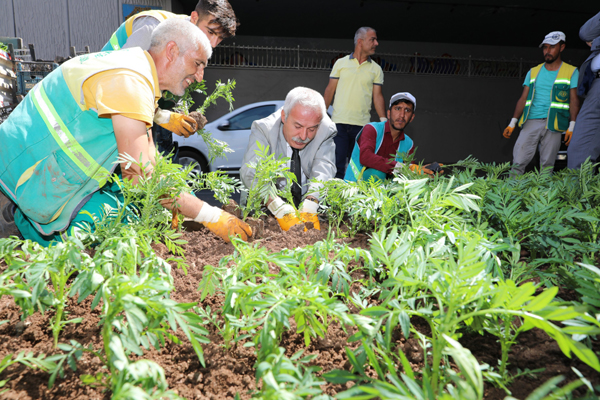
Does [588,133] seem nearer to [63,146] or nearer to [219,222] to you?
[219,222]

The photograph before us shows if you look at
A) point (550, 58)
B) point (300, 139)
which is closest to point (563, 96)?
point (550, 58)

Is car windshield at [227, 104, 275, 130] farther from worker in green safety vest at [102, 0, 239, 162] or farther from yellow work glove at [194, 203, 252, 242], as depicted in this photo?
yellow work glove at [194, 203, 252, 242]

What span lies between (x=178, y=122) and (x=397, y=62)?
33.6 ft

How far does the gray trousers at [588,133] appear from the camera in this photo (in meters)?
3.35

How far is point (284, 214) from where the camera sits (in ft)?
6.50

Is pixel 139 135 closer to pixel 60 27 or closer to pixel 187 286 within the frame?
pixel 187 286

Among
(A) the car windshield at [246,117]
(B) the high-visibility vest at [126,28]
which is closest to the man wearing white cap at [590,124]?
(B) the high-visibility vest at [126,28]

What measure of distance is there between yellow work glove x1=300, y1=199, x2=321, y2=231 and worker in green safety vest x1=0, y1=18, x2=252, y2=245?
1.16ft

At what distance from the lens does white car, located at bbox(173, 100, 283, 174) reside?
706 centimetres

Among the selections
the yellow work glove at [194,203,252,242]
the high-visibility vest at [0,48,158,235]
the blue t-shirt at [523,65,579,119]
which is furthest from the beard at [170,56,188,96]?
the blue t-shirt at [523,65,579,119]

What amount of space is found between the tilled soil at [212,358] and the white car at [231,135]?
613cm

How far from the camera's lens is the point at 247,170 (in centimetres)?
216

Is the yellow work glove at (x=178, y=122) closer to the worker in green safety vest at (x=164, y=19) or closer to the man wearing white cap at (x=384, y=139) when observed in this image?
the worker in green safety vest at (x=164, y=19)

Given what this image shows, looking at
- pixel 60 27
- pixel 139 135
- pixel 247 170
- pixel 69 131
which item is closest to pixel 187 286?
pixel 139 135
